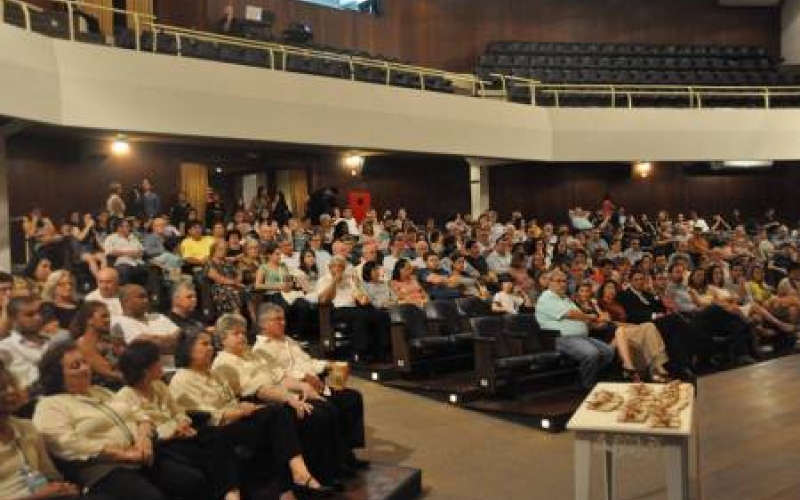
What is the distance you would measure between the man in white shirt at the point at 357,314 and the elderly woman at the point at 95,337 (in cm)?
298

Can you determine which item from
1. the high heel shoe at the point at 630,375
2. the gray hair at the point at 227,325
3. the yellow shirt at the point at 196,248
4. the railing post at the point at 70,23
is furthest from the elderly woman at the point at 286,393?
the railing post at the point at 70,23

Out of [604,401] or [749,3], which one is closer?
[604,401]

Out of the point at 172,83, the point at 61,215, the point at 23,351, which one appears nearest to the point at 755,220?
the point at 172,83

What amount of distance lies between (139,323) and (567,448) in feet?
9.09

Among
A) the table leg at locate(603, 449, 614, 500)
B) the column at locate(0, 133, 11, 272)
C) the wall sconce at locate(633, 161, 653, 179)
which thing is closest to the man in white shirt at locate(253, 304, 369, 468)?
the table leg at locate(603, 449, 614, 500)

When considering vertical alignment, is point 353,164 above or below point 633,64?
below

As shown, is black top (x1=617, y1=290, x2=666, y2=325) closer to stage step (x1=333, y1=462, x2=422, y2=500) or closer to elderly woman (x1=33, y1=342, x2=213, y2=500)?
stage step (x1=333, y1=462, x2=422, y2=500)

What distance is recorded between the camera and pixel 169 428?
3367 mm

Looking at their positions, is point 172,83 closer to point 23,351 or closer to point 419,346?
point 419,346

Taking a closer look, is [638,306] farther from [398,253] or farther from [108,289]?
[108,289]

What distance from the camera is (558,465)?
486cm

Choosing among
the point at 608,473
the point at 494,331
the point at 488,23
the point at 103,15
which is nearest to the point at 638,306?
the point at 494,331

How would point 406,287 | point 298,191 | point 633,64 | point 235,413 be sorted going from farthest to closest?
point 633,64 < point 298,191 < point 406,287 < point 235,413

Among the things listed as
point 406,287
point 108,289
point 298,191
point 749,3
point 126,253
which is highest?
point 749,3
